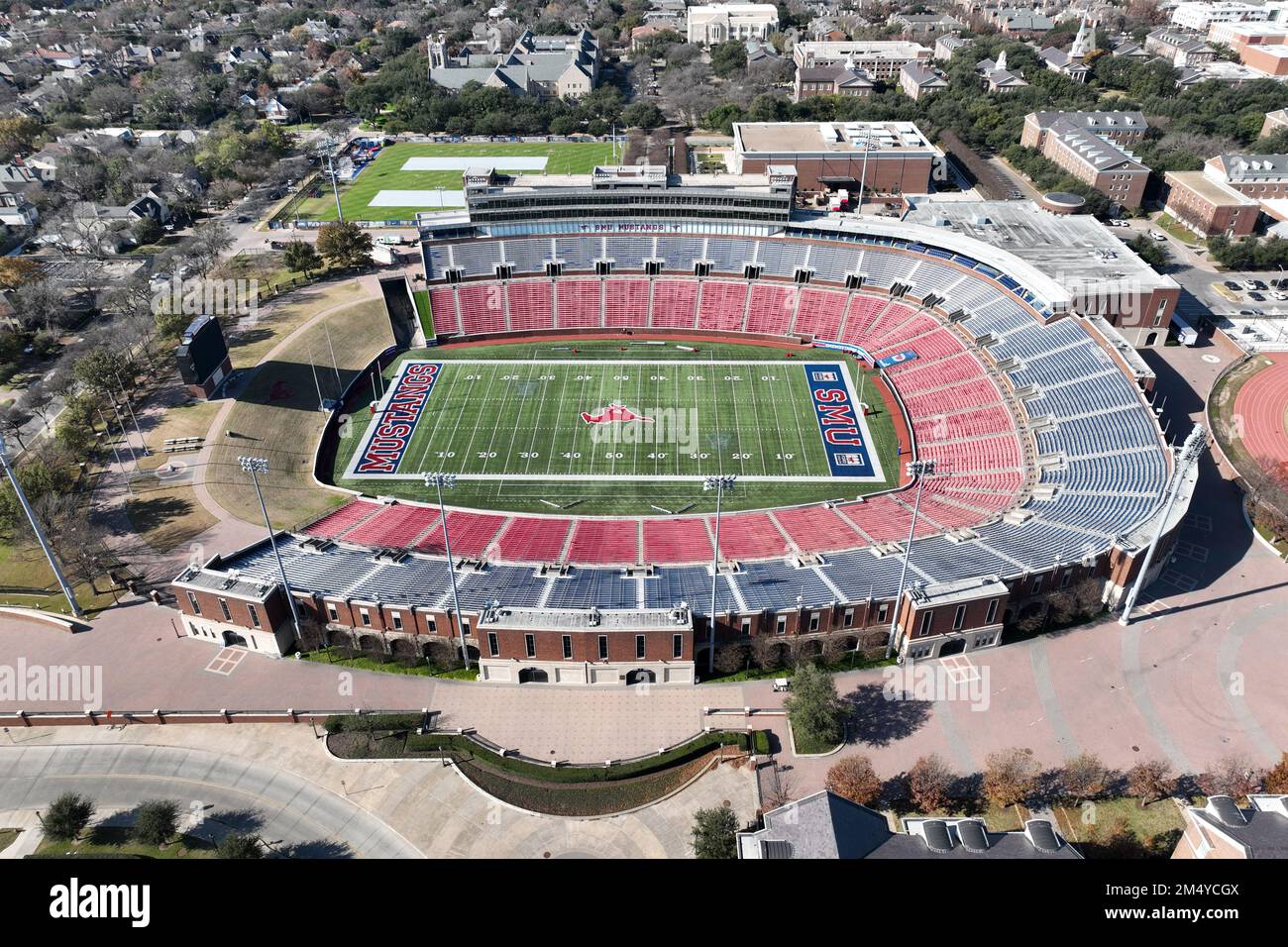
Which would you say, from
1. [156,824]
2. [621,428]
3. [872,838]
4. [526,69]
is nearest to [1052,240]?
Answer: [621,428]

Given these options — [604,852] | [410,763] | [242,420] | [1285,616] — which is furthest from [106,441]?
[1285,616]

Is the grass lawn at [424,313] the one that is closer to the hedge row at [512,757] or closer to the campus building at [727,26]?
the hedge row at [512,757]

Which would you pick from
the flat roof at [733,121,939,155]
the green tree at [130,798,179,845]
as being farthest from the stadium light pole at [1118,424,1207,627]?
the flat roof at [733,121,939,155]

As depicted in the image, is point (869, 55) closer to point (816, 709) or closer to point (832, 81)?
point (832, 81)

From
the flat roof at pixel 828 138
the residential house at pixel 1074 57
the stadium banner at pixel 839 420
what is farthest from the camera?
the residential house at pixel 1074 57

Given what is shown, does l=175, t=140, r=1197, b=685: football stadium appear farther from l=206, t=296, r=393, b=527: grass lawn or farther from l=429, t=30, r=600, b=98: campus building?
l=429, t=30, r=600, b=98: campus building

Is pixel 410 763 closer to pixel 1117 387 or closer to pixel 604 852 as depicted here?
pixel 604 852

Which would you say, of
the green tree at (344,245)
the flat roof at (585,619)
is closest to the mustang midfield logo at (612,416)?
the flat roof at (585,619)
